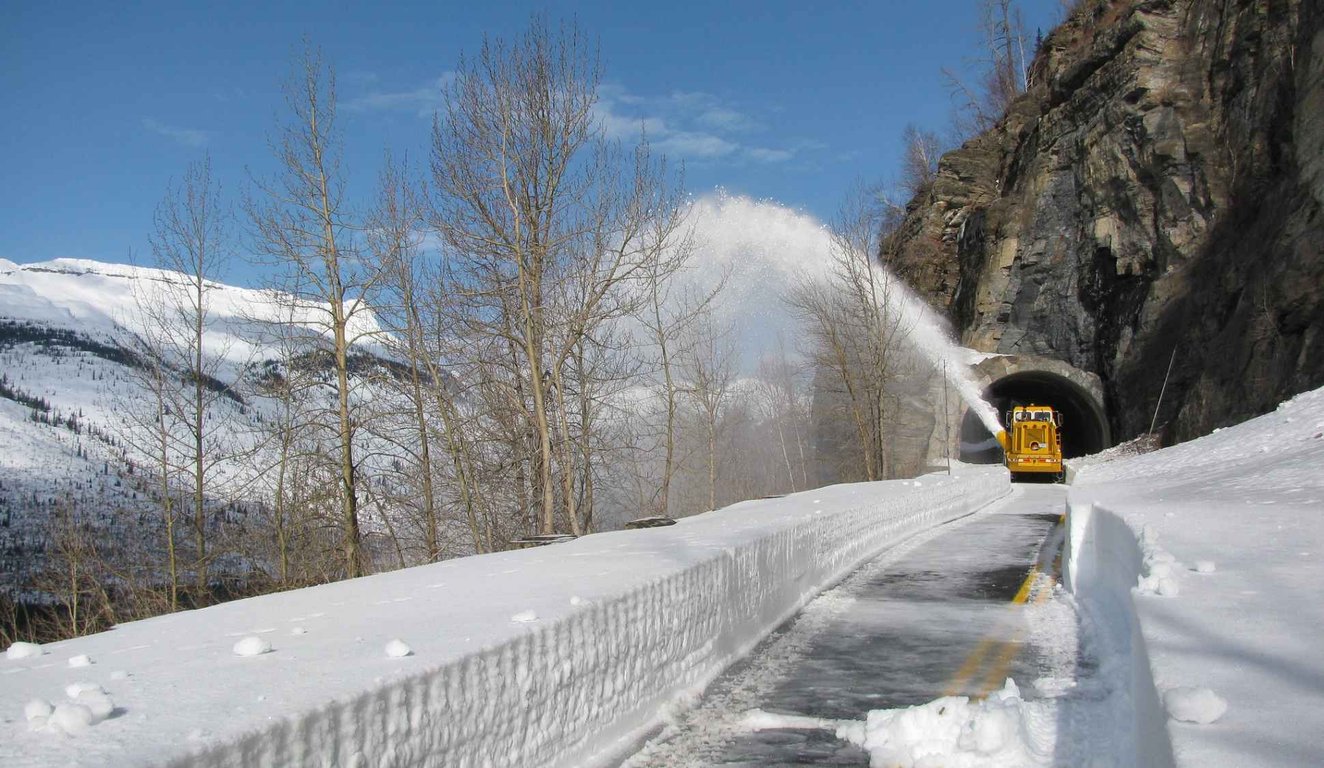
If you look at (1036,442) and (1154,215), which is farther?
(1154,215)

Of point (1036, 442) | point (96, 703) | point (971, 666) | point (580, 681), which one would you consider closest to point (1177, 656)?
point (580, 681)

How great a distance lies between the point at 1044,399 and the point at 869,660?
50983mm

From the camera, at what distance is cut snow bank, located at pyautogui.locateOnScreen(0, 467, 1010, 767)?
360cm

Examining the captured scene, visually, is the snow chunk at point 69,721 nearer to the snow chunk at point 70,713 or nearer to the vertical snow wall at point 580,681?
the snow chunk at point 70,713

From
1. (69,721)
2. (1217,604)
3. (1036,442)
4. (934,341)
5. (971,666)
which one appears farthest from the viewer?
(934,341)

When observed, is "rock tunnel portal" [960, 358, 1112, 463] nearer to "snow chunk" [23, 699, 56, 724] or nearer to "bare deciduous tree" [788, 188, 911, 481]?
"bare deciduous tree" [788, 188, 911, 481]

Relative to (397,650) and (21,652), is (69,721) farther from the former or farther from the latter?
(21,652)

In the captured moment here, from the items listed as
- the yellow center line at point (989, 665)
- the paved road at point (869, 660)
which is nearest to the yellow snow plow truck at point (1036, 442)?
the paved road at point (869, 660)

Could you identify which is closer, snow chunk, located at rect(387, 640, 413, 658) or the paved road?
snow chunk, located at rect(387, 640, 413, 658)

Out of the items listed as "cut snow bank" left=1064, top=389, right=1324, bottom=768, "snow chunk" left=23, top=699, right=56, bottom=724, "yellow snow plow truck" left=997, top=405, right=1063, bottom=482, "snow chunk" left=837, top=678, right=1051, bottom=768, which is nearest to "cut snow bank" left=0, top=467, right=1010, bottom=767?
"snow chunk" left=23, top=699, right=56, bottom=724

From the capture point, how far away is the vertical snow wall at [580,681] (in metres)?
4.04

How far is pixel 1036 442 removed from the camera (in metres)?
39.1

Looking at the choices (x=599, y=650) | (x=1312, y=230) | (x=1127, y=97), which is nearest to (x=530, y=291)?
(x=599, y=650)

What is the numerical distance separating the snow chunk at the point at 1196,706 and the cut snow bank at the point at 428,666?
10.1 ft
